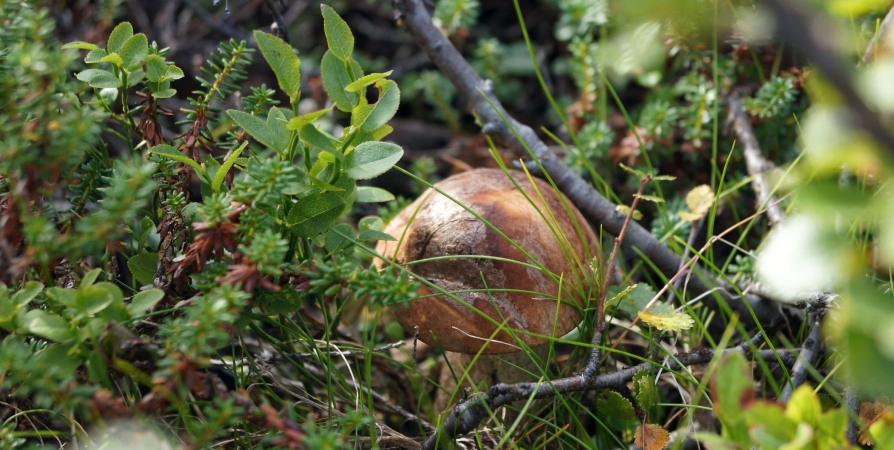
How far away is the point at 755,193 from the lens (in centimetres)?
221

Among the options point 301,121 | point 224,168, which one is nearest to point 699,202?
point 301,121

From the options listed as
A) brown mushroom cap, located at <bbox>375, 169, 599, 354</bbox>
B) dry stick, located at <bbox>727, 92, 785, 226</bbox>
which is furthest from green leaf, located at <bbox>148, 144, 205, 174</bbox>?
dry stick, located at <bbox>727, 92, 785, 226</bbox>

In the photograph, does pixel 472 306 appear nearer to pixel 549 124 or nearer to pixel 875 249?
pixel 875 249

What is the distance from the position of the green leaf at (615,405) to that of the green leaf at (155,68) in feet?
4.13

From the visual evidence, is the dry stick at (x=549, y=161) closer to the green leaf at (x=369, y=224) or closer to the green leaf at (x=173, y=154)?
the green leaf at (x=369, y=224)

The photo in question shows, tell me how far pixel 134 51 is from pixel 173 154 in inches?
10.5

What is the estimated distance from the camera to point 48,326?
1.06m

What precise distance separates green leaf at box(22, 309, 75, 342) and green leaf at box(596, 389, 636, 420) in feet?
3.65

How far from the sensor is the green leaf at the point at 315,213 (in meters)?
1.31

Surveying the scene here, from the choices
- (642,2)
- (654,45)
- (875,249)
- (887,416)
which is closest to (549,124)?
(875,249)

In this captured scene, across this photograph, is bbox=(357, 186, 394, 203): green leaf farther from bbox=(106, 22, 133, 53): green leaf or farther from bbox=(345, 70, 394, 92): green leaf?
bbox=(106, 22, 133, 53): green leaf

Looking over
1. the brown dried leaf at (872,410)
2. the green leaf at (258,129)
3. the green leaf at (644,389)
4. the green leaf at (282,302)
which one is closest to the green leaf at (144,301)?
the green leaf at (282,302)

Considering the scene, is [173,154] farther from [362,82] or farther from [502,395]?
[502,395]

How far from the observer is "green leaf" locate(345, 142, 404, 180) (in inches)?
52.1
